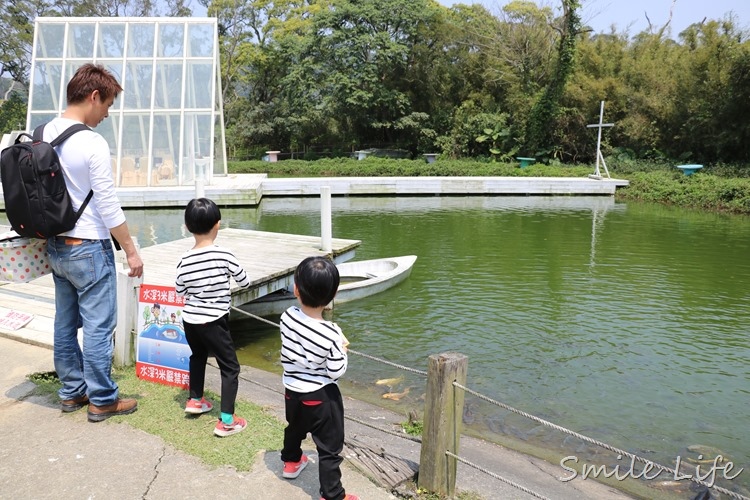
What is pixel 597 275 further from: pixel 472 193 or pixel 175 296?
pixel 472 193

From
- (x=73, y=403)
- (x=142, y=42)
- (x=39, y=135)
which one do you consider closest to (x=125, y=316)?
(x=73, y=403)

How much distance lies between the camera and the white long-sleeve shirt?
3.18 meters

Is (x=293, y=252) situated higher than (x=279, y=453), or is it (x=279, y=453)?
(x=293, y=252)

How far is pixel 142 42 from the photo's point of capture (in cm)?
1862

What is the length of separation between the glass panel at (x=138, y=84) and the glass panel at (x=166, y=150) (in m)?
0.70

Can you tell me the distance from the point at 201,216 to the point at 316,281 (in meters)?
1.07

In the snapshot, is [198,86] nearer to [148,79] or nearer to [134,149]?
[148,79]

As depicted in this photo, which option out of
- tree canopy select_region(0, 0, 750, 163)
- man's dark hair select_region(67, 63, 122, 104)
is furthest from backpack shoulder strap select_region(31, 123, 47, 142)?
tree canopy select_region(0, 0, 750, 163)

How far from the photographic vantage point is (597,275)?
10453 millimetres

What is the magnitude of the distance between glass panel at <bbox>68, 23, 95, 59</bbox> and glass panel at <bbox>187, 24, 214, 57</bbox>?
304 centimetres

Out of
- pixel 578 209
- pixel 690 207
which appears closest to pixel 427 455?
pixel 578 209

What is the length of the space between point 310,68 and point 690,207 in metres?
20.1

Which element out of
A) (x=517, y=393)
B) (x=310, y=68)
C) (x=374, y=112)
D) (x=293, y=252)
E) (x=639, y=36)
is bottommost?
(x=517, y=393)

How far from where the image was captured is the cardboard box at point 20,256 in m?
3.40
